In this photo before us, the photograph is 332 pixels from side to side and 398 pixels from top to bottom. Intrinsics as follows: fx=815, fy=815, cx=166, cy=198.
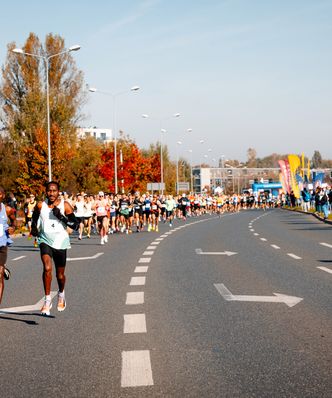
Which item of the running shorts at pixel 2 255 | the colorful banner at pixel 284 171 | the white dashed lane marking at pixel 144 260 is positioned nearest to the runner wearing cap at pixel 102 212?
the white dashed lane marking at pixel 144 260

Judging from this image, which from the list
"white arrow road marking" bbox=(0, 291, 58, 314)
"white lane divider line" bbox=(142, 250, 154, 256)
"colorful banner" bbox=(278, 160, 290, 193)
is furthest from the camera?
"colorful banner" bbox=(278, 160, 290, 193)

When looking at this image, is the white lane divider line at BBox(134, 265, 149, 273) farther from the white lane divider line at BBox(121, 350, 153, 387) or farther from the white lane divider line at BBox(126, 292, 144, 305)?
the white lane divider line at BBox(121, 350, 153, 387)

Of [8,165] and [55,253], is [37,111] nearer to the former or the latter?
[8,165]

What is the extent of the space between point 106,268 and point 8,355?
8452 mm

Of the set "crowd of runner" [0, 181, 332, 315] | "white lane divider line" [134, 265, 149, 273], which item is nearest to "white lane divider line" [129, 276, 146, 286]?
"white lane divider line" [134, 265, 149, 273]

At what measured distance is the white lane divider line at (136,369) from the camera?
18.5 feet

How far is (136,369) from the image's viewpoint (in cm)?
605

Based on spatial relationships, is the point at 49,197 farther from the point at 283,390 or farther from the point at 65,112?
the point at 65,112

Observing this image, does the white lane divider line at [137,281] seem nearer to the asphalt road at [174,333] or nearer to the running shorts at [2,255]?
the asphalt road at [174,333]

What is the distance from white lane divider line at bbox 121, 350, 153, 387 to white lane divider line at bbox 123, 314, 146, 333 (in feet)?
3.68

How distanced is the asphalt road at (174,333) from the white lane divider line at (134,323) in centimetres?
1

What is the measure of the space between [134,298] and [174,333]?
280 centimetres

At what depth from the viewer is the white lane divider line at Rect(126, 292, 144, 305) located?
10.0 m

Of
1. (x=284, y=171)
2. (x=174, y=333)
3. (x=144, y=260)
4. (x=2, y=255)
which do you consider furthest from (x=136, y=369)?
(x=284, y=171)
